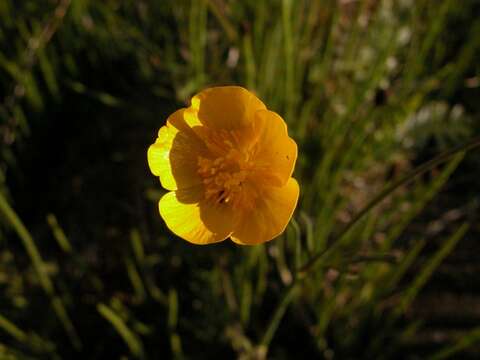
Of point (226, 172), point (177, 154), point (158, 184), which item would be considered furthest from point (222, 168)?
point (158, 184)

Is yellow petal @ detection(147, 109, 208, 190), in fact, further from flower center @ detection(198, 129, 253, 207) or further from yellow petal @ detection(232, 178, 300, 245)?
yellow petal @ detection(232, 178, 300, 245)

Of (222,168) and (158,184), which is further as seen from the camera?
(158,184)

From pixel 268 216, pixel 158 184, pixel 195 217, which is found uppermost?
pixel 158 184

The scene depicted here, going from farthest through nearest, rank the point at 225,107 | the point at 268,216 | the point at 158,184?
the point at 158,184 < the point at 225,107 < the point at 268,216

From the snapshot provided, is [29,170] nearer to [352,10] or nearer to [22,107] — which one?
[22,107]

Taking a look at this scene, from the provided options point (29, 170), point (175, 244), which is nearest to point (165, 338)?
point (175, 244)

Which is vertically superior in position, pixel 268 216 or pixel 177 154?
pixel 177 154

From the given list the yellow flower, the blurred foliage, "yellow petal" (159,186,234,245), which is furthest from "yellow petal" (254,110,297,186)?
the blurred foliage

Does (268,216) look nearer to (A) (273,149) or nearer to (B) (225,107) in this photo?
(A) (273,149)
